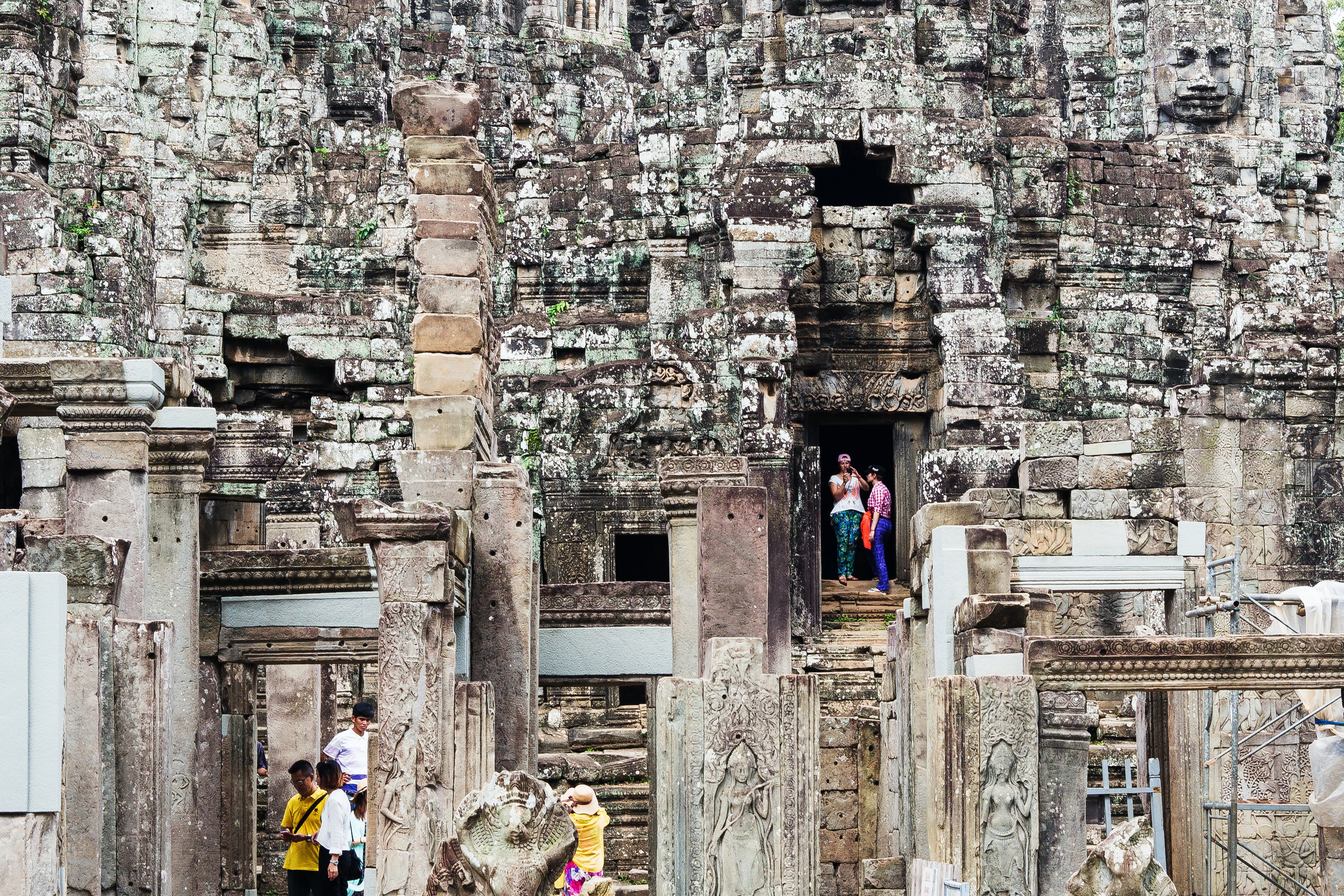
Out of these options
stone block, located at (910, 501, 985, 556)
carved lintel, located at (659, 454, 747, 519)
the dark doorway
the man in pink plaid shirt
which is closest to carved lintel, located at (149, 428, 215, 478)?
carved lintel, located at (659, 454, 747, 519)

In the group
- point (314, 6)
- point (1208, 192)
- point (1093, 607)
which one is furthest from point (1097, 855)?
point (314, 6)

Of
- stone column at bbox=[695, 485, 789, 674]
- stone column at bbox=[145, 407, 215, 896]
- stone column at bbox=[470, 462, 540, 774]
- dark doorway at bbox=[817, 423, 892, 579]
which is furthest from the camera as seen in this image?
dark doorway at bbox=[817, 423, 892, 579]

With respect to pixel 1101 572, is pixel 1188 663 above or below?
below

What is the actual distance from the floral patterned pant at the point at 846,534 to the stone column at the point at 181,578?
785 cm

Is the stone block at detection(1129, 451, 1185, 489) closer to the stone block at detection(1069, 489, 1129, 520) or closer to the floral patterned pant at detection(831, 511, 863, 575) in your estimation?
the stone block at detection(1069, 489, 1129, 520)

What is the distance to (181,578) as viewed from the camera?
12938mm

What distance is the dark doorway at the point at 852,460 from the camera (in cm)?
2098

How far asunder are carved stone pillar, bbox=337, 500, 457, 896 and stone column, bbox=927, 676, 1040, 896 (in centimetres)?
273

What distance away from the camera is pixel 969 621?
11.6 meters

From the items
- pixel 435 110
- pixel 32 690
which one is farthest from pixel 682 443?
pixel 32 690

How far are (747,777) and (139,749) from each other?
3.30 m

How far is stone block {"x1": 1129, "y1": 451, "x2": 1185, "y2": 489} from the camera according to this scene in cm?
1579

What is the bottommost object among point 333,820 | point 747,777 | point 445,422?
point 333,820

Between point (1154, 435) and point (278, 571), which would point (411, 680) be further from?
point (1154, 435)
